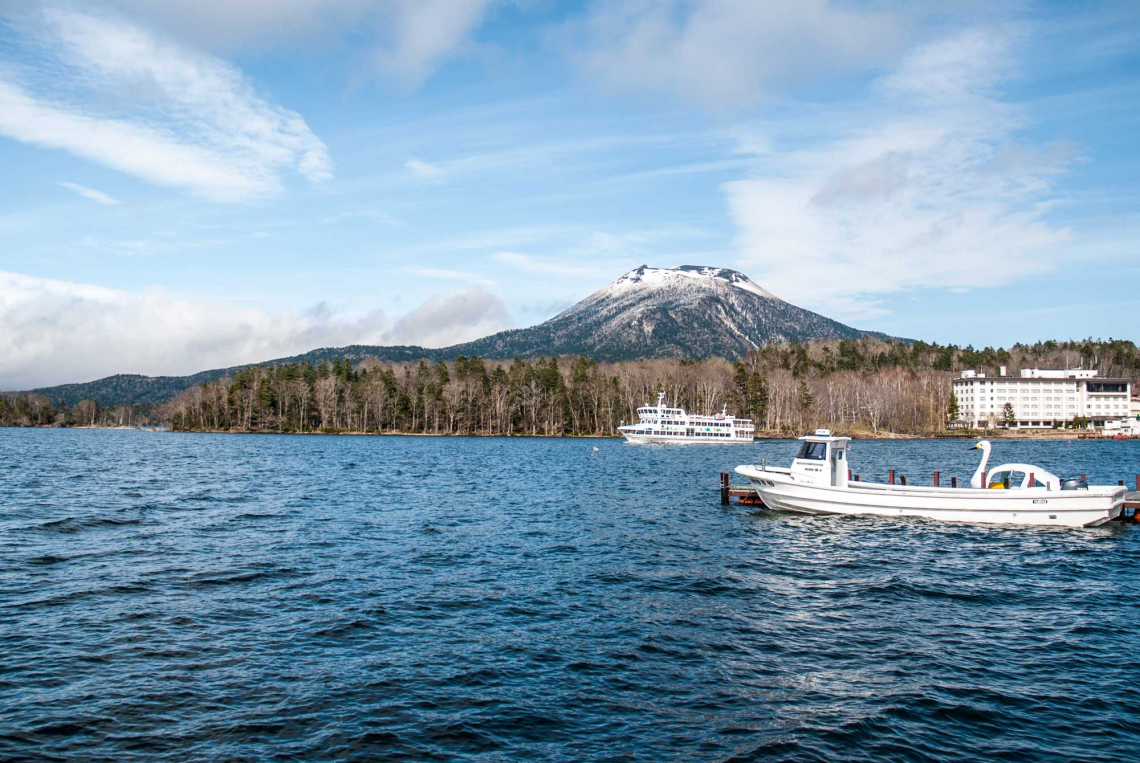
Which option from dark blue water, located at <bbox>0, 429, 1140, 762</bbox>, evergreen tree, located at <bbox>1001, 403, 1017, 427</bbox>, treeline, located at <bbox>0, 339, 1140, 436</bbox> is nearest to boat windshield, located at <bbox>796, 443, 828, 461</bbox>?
dark blue water, located at <bbox>0, 429, 1140, 762</bbox>

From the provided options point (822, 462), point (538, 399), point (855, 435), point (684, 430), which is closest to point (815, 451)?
point (822, 462)

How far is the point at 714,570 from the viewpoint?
27.2 meters

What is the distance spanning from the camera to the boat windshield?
136 feet

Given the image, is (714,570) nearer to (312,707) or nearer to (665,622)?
(665,622)

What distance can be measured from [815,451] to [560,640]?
27174mm

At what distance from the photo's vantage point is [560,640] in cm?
1869

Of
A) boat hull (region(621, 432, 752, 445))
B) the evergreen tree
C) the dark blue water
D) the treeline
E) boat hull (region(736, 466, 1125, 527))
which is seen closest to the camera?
the dark blue water

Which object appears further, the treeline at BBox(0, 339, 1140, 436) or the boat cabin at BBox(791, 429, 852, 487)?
the treeline at BBox(0, 339, 1140, 436)

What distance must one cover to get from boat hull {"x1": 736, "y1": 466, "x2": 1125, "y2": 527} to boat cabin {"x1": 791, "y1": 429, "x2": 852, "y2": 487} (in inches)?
20.8

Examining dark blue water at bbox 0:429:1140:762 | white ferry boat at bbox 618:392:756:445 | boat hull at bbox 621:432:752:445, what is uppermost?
white ferry boat at bbox 618:392:756:445

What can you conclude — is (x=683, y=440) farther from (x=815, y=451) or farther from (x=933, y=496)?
(x=933, y=496)

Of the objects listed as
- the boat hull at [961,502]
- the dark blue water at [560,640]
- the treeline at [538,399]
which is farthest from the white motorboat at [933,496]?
the treeline at [538,399]

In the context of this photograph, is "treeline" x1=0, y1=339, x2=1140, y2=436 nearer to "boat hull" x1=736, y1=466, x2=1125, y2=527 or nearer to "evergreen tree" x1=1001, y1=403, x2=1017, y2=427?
"evergreen tree" x1=1001, y1=403, x2=1017, y2=427

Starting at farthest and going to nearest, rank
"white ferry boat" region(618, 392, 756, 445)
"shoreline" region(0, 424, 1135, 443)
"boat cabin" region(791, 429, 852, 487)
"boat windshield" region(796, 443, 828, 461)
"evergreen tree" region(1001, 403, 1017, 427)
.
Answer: "evergreen tree" region(1001, 403, 1017, 427) < "shoreline" region(0, 424, 1135, 443) < "white ferry boat" region(618, 392, 756, 445) < "boat windshield" region(796, 443, 828, 461) < "boat cabin" region(791, 429, 852, 487)
